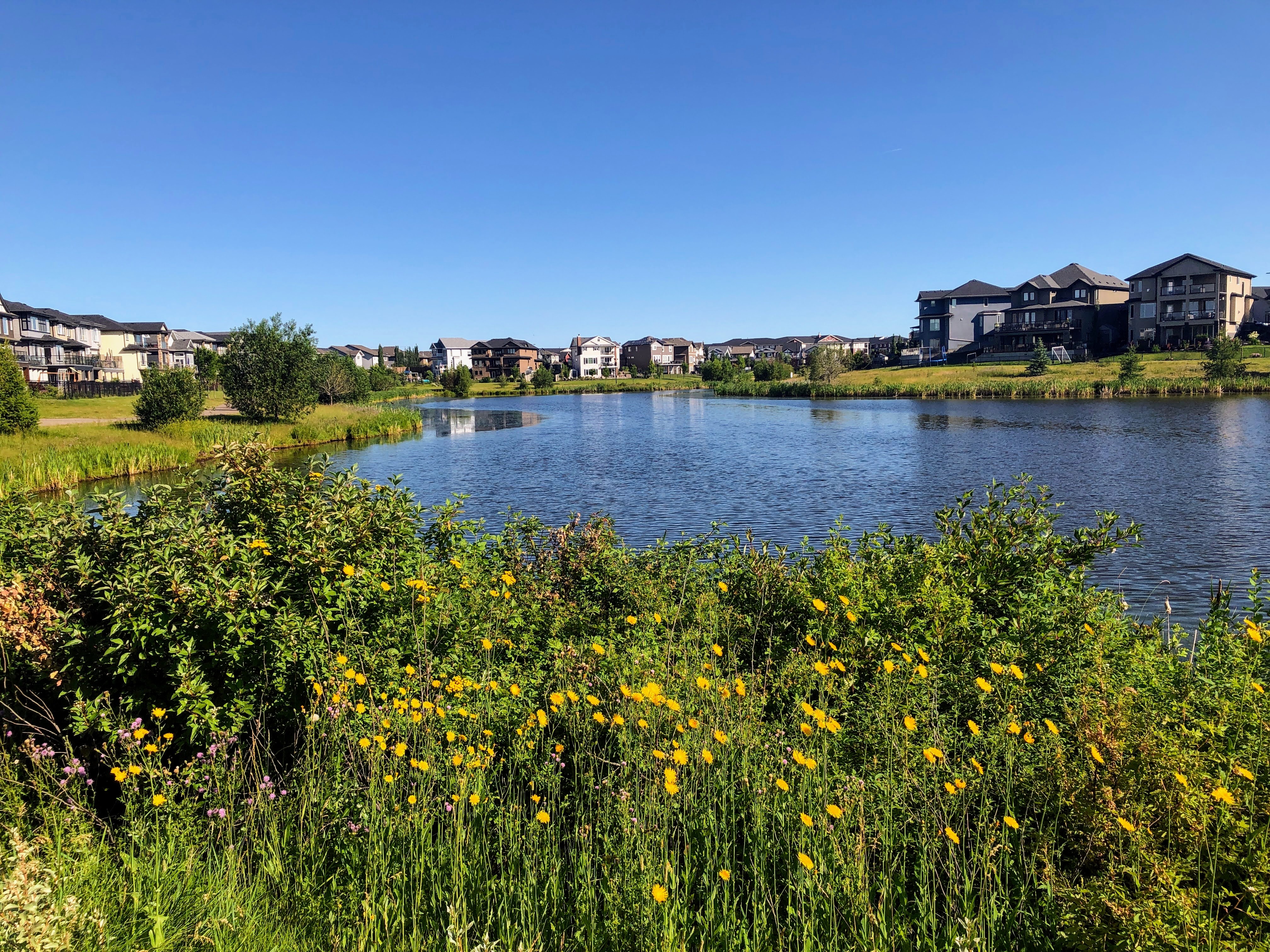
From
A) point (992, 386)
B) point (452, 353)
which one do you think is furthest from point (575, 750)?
point (452, 353)

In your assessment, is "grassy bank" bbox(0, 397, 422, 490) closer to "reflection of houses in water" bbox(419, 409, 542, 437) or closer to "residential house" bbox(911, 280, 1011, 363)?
"reflection of houses in water" bbox(419, 409, 542, 437)

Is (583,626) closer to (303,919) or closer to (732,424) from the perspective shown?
(303,919)

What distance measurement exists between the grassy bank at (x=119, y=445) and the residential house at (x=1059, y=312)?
89783 millimetres

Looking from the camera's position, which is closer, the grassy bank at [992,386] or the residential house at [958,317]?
the grassy bank at [992,386]

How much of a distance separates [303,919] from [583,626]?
12.8ft

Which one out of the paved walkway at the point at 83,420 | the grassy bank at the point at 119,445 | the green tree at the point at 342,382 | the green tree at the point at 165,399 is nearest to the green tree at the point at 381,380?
the green tree at the point at 342,382

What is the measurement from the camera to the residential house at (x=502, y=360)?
6767 inches

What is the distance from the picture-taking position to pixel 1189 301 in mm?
95000

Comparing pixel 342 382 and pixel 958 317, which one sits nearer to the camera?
pixel 342 382

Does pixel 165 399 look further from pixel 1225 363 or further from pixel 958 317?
pixel 958 317

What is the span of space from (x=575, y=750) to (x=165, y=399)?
45069 millimetres

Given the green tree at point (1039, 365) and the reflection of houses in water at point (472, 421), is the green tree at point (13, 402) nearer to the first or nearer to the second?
the reflection of houses in water at point (472, 421)

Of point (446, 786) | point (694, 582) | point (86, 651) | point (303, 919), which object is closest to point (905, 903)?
point (446, 786)

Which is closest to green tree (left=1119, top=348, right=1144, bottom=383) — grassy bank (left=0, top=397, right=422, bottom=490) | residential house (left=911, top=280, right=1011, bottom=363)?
residential house (left=911, top=280, right=1011, bottom=363)
